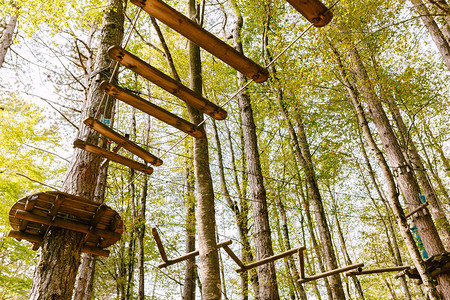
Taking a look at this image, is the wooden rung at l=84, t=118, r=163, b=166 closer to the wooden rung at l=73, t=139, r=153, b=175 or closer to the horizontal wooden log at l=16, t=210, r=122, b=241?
the wooden rung at l=73, t=139, r=153, b=175

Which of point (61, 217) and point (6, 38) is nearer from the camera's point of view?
point (61, 217)

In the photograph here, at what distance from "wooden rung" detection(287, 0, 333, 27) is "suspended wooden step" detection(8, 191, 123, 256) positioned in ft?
9.40

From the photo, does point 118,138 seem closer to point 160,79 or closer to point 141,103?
point 141,103

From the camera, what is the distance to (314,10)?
1.92 meters

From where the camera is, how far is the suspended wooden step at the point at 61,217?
119 inches

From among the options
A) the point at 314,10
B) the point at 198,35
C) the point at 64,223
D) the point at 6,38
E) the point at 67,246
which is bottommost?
the point at 67,246

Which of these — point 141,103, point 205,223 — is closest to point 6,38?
point 141,103

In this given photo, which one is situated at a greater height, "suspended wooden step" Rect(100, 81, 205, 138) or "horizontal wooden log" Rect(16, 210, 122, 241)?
"suspended wooden step" Rect(100, 81, 205, 138)

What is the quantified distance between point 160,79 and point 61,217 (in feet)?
6.70

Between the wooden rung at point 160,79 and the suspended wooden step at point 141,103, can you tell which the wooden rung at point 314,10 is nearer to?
the wooden rung at point 160,79

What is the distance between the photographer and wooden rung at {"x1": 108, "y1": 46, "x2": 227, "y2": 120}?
2.41 meters

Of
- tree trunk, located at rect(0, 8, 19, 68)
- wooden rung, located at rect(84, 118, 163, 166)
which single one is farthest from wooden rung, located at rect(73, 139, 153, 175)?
tree trunk, located at rect(0, 8, 19, 68)

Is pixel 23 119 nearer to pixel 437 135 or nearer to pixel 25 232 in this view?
pixel 25 232

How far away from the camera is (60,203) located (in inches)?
118
